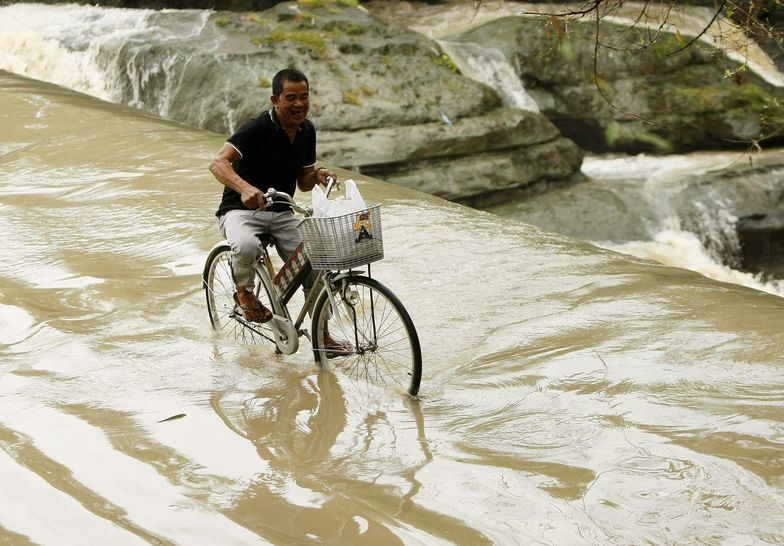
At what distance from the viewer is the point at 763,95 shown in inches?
576

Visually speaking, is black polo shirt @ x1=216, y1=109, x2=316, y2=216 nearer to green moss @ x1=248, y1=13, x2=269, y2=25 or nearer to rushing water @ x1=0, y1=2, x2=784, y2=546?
rushing water @ x1=0, y1=2, x2=784, y2=546

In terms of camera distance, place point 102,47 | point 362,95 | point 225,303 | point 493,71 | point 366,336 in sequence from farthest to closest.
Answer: point 493,71 < point 102,47 < point 362,95 < point 225,303 < point 366,336

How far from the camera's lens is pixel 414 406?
5.01 m

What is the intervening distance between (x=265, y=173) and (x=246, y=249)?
1.42ft

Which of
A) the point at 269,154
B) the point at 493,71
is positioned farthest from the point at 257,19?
the point at 269,154

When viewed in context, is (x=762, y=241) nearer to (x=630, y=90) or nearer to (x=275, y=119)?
(x=630, y=90)

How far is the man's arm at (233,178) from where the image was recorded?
16.1 ft

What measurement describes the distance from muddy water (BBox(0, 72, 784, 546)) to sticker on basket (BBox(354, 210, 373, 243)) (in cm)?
93

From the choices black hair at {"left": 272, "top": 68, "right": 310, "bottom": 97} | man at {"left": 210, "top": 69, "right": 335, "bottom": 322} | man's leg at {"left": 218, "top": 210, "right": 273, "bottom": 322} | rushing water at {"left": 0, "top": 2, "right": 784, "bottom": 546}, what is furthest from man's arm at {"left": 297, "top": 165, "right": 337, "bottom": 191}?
rushing water at {"left": 0, "top": 2, "right": 784, "bottom": 546}

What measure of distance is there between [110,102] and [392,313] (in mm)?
10116

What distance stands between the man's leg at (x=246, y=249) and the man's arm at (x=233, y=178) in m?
0.29

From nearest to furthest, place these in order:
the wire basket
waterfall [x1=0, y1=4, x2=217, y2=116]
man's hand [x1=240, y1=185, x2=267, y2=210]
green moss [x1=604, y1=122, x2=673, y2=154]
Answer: the wire basket < man's hand [x1=240, y1=185, x2=267, y2=210] < waterfall [x1=0, y1=4, x2=217, y2=116] < green moss [x1=604, y1=122, x2=673, y2=154]

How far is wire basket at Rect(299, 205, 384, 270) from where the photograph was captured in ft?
15.4

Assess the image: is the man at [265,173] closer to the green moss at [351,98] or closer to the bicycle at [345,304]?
the bicycle at [345,304]
